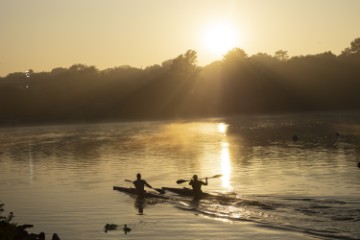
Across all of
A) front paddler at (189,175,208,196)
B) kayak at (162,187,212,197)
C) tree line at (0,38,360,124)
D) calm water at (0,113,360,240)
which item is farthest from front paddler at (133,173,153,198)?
tree line at (0,38,360,124)

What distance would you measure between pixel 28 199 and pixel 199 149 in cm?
3529

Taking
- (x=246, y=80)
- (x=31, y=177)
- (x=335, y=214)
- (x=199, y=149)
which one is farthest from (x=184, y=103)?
(x=335, y=214)

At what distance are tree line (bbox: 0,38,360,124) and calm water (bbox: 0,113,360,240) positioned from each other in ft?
287

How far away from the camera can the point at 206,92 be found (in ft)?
572

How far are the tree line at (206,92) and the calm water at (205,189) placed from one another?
8757 cm

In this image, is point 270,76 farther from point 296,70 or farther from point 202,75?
point 202,75

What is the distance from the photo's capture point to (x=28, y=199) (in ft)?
142

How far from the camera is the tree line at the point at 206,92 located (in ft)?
549

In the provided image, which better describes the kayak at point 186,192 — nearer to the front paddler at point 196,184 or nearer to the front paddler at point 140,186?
the front paddler at point 196,184

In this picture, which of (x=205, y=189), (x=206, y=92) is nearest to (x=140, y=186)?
(x=205, y=189)

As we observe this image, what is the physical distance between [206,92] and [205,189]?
13218 cm

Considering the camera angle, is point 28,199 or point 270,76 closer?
point 28,199

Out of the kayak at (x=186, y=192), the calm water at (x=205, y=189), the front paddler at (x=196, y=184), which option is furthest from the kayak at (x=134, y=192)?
the front paddler at (x=196, y=184)

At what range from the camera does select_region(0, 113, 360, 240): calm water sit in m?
30.5
